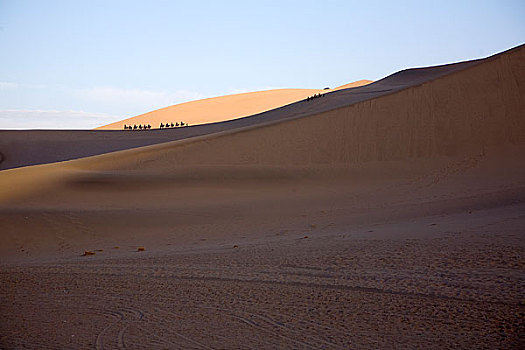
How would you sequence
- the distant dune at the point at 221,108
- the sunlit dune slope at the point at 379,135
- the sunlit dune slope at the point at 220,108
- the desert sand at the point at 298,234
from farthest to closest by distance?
the sunlit dune slope at the point at 220,108
the distant dune at the point at 221,108
the sunlit dune slope at the point at 379,135
the desert sand at the point at 298,234

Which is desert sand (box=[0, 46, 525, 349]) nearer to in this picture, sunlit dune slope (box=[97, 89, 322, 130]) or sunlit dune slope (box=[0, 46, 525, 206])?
sunlit dune slope (box=[0, 46, 525, 206])

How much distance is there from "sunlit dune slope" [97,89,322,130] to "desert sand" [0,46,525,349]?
4315 cm

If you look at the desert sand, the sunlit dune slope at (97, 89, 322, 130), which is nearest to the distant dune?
the sunlit dune slope at (97, 89, 322, 130)

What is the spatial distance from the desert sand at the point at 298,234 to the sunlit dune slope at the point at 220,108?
43.2 meters

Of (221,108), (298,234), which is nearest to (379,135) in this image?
(298,234)

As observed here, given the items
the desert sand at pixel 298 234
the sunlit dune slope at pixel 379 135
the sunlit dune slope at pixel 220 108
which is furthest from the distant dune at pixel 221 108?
the desert sand at pixel 298 234

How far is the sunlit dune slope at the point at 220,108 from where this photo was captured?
65.9 m

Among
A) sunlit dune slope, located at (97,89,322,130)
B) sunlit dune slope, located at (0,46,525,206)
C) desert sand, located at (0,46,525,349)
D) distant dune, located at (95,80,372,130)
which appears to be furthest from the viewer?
sunlit dune slope, located at (97,89,322,130)

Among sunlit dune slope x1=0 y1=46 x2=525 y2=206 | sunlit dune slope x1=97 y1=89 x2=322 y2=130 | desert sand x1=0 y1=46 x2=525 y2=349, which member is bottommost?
desert sand x1=0 y1=46 x2=525 y2=349

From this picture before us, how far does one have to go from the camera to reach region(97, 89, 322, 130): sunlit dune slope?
65.9 m

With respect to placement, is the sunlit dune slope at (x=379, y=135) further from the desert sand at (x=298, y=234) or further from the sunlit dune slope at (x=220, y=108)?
the sunlit dune slope at (x=220, y=108)

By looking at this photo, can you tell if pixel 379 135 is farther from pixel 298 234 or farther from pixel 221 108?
pixel 221 108

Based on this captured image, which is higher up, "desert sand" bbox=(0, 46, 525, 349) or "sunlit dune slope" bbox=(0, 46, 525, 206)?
"sunlit dune slope" bbox=(0, 46, 525, 206)

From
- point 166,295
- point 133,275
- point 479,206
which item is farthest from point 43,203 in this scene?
point 479,206
